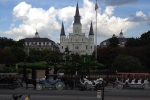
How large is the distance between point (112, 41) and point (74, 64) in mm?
61035

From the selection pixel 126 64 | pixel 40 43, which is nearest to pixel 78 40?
pixel 40 43

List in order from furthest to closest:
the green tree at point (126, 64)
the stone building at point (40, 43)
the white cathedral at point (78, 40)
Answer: the stone building at point (40, 43), the white cathedral at point (78, 40), the green tree at point (126, 64)

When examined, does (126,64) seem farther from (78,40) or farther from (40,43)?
(40,43)

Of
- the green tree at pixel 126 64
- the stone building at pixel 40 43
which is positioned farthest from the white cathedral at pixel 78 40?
the green tree at pixel 126 64

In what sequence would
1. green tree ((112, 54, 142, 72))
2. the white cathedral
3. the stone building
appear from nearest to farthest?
green tree ((112, 54, 142, 72)), the white cathedral, the stone building

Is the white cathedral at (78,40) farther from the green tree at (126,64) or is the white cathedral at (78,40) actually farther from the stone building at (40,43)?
the green tree at (126,64)

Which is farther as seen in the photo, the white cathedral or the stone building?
the stone building

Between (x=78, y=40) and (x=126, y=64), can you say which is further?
(x=78, y=40)

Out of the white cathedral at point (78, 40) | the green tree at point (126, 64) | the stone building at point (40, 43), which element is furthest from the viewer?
the stone building at point (40, 43)

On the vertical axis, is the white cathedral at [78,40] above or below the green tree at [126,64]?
above

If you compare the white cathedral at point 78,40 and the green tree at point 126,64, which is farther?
the white cathedral at point 78,40

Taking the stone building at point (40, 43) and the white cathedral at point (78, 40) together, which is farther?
the stone building at point (40, 43)

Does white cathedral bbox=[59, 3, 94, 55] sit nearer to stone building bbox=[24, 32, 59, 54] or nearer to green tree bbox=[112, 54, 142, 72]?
stone building bbox=[24, 32, 59, 54]

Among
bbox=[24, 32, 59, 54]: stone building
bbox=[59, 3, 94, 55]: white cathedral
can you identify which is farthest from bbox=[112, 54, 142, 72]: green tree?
bbox=[24, 32, 59, 54]: stone building
